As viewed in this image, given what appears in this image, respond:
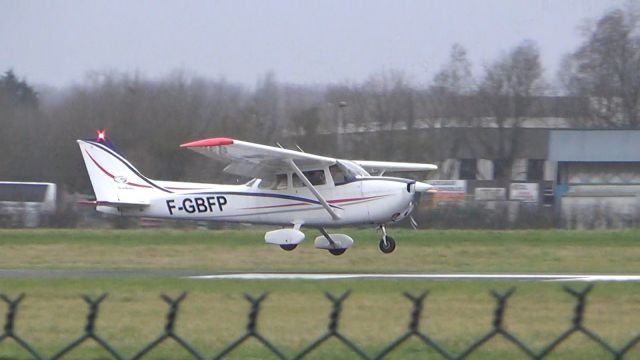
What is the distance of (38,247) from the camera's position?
25.0m

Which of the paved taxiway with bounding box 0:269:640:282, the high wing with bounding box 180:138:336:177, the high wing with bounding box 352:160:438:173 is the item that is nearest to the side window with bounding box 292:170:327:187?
the high wing with bounding box 180:138:336:177

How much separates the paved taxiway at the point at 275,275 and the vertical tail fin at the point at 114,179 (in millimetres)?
5731

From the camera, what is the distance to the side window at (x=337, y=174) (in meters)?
23.3

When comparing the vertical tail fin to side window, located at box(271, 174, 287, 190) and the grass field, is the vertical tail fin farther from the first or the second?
side window, located at box(271, 174, 287, 190)

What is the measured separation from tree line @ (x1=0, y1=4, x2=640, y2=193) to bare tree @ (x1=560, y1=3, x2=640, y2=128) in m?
0.08

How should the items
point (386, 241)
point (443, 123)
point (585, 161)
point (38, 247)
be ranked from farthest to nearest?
point (443, 123) → point (585, 161) → point (38, 247) → point (386, 241)

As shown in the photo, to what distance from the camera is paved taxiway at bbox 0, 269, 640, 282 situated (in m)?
16.6

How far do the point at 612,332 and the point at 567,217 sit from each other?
26.2m

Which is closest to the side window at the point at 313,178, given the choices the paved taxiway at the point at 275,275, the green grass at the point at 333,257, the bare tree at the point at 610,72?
the green grass at the point at 333,257

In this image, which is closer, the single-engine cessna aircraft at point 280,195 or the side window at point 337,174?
the single-engine cessna aircraft at point 280,195

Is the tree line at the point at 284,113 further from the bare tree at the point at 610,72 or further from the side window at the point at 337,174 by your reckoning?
the side window at the point at 337,174

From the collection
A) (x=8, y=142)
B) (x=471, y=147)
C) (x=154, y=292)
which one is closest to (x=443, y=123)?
(x=471, y=147)

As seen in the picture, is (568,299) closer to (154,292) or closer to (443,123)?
(154,292)

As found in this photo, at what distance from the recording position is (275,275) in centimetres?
1773
